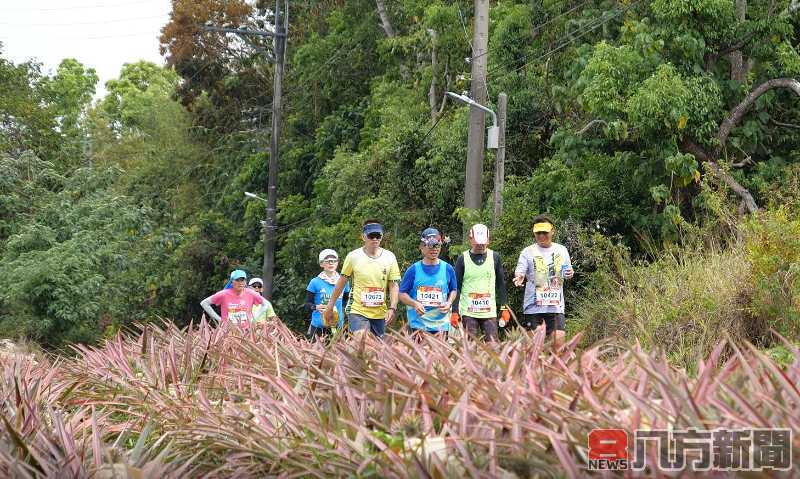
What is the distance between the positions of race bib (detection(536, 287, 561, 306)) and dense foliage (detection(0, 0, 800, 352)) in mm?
1821

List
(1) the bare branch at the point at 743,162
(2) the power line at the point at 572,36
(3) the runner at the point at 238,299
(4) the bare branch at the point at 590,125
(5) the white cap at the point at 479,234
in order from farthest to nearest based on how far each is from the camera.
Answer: (2) the power line at the point at 572,36 < (4) the bare branch at the point at 590,125 < (1) the bare branch at the point at 743,162 < (3) the runner at the point at 238,299 < (5) the white cap at the point at 479,234

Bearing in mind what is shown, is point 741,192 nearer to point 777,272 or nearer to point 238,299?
point 777,272

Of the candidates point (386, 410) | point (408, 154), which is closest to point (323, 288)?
point (386, 410)

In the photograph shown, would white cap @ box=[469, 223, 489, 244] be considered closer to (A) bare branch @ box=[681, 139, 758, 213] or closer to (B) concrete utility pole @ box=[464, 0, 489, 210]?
(A) bare branch @ box=[681, 139, 758, 213]

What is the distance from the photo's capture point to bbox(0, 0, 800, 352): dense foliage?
19.0 metres

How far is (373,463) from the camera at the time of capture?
503 cm

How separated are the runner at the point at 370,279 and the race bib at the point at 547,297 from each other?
135cm

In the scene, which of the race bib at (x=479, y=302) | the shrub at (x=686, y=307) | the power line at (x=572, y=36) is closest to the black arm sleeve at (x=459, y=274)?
the race bib at (x=479, y=302)

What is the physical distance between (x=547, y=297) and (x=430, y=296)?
1170 millimetres

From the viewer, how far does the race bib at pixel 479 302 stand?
11289mm

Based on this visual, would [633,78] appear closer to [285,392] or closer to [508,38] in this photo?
[508,38]

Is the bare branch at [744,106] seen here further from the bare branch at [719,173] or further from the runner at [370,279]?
the runner at [370,279]

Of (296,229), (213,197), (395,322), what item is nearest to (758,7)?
(395,322)

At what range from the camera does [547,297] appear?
37.7 feet
